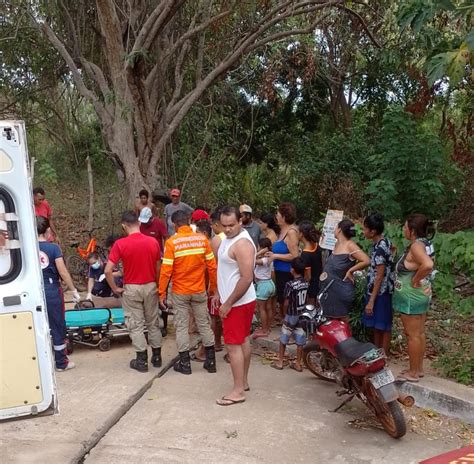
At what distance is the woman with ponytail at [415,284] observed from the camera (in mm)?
4914

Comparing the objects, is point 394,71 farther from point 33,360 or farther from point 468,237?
point 33,360

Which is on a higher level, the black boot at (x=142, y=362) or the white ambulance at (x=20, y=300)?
the white ambulance at (x=20, y=300)

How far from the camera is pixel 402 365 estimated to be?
586 cm

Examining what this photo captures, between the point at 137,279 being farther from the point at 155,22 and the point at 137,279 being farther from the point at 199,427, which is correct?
the point at 155,22

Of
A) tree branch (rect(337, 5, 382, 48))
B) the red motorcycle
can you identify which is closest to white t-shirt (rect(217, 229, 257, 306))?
the red motorcycle

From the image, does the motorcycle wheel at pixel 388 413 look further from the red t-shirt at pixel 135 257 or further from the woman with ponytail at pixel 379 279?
the red t-shirt at pixel 135 257

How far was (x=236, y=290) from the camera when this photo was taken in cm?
495

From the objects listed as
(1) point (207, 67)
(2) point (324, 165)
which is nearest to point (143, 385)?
(2) point (324, 165)

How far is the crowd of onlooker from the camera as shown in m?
5.07

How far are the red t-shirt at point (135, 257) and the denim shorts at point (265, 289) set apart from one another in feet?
4.47

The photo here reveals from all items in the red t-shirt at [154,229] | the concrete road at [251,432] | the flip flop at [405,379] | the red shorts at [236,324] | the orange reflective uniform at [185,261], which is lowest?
the concrete road at [251,432]

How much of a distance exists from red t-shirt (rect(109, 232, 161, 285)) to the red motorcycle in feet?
5.68

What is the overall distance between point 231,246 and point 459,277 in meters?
2.86

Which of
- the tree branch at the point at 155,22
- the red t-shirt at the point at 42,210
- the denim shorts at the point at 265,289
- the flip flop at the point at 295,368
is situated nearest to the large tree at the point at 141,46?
the tree branch at the point at 155,22
